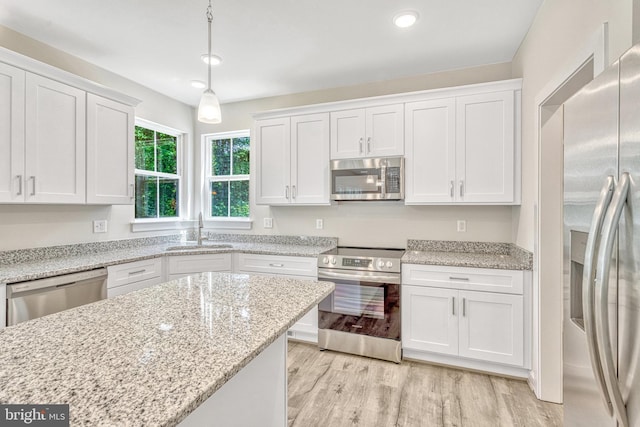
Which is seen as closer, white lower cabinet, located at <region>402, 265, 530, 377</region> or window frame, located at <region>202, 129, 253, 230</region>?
white lower cabinet, located at <region>402, 265, 530, 377</region>

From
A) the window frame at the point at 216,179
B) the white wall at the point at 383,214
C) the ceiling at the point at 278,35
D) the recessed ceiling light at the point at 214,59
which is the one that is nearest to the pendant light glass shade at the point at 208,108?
the ceiling at the point at 278,35

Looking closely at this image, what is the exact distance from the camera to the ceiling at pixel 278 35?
2.10 metres

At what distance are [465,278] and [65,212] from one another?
11.3 feet

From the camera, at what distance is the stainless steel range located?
2.65 metres

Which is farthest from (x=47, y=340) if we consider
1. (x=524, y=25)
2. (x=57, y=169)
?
(x=524, y=25)

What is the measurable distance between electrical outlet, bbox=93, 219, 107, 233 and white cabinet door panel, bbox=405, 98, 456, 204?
2.93 metres

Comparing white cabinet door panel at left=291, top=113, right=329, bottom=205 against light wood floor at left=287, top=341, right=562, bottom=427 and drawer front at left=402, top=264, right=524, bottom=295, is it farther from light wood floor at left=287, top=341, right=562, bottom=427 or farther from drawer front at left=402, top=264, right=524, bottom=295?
light wood floor at left=287, top=341, right=562, bottom=427

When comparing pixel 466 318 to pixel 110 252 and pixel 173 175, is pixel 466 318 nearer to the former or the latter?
pixel 110 252

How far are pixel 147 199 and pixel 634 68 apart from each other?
3982 millimetres

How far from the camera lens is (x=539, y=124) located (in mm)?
2125

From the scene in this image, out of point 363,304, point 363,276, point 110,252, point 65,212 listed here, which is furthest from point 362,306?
point 65,212

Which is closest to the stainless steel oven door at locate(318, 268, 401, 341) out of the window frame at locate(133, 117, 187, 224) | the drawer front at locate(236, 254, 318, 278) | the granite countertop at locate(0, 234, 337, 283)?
the drawer front at locate(236, 254, 318, 278)

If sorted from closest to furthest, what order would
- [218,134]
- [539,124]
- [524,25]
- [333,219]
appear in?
[539,124] < [524,25] < [333,219] < [218,134]

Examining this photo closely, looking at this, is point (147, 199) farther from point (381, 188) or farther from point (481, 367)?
point (481, 367)
